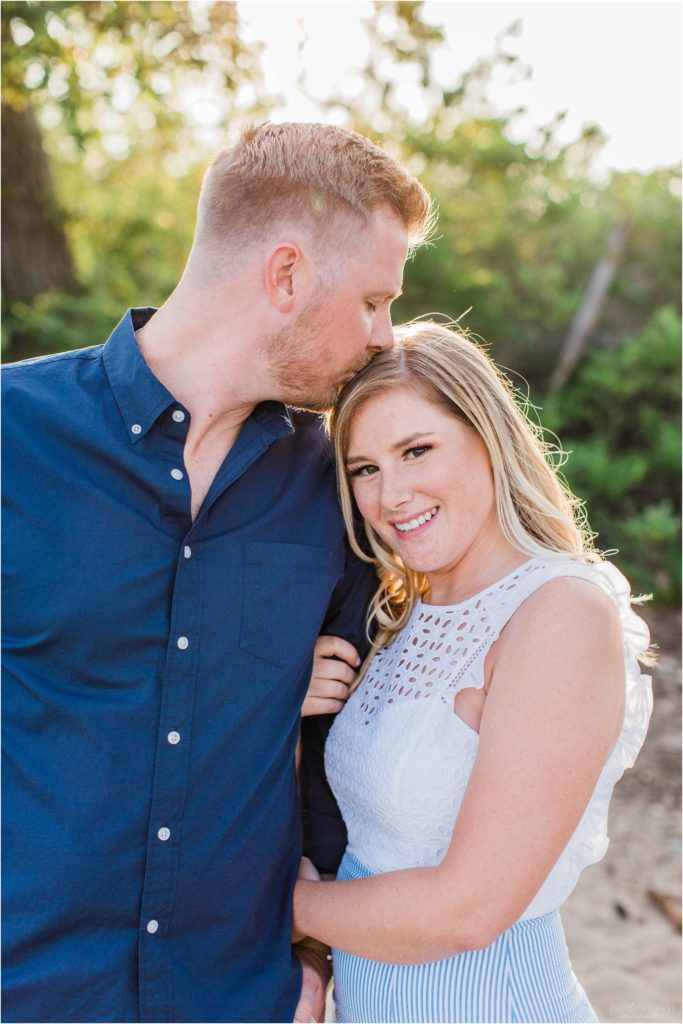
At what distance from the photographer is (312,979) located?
239 centimetres

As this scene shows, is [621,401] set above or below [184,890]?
below

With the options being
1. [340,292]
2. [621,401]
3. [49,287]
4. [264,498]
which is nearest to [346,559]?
[264,498]

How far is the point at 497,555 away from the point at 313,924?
999 millimetres

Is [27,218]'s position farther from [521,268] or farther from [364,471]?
[364,471]

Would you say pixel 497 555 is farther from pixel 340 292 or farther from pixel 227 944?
pixel 227 944

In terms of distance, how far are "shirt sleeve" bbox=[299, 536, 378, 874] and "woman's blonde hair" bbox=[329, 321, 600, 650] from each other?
48mm

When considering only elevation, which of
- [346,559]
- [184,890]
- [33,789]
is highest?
[346,559]

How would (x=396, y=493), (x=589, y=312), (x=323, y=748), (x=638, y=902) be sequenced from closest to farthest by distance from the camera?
(x=396, y=493)
(x=323, y=748)
(x=638, y=902)
(x=589, y=312)

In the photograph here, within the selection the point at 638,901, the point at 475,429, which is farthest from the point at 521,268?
the point at 475,429

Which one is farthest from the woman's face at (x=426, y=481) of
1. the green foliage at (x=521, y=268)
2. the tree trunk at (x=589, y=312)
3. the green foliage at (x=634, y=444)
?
the tree trunk at (x=589, y=312)

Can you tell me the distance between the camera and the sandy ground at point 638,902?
158 inches

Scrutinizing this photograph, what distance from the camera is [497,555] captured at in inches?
92.3

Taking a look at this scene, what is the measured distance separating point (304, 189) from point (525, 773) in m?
1.51

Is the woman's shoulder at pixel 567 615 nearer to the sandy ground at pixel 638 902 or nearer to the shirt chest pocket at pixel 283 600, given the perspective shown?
the shirt chest pocket at pixel 283 600
